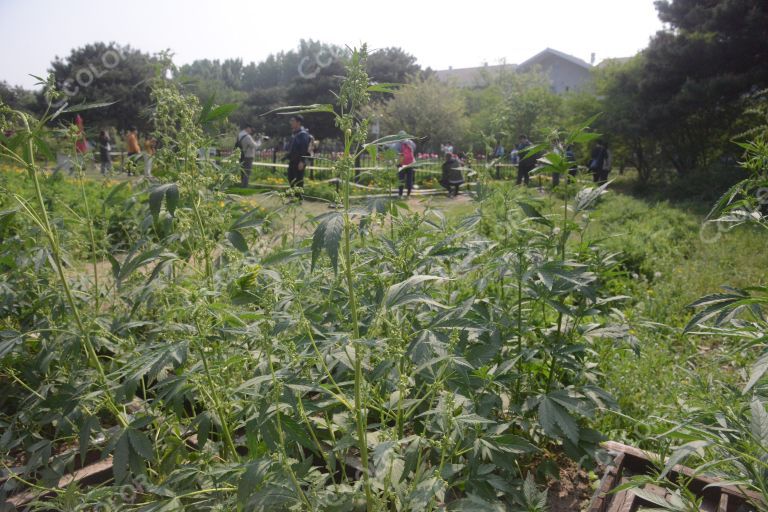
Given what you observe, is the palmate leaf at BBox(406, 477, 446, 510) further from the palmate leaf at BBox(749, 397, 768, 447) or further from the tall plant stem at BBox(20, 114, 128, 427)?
the tall plant stem at BBox(20, 114, 128, 427)

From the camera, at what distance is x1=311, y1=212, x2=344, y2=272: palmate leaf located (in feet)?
3.67

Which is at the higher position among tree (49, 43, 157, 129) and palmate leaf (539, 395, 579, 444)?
tree (49, 43, 157, 129)

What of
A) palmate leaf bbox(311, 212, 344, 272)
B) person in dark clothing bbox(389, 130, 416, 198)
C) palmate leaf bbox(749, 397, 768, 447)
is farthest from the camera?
person in dark clothing bbox(389, 130, 416, 198)

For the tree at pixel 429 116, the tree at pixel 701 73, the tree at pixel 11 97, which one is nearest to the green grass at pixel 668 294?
the tree at pixel 11 97

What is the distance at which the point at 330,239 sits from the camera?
3.67 ft

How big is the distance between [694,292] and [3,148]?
5.02 meters

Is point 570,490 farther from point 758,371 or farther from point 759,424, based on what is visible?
point 758,371

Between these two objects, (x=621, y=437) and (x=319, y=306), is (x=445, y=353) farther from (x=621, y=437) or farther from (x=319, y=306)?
(x=621, y=437)

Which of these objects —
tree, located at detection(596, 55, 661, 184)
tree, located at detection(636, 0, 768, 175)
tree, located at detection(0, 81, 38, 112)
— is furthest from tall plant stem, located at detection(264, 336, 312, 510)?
tree, located at detection(596, 55, 661, 184)

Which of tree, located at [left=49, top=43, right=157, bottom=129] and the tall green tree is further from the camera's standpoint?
the tall green tree

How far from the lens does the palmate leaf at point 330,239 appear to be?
1117 millimetres

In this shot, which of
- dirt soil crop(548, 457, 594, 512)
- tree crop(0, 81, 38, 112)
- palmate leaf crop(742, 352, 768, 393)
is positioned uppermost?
tree crop(0, 81, 38, 112)

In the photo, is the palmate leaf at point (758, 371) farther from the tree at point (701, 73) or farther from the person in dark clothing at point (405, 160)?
the tree at point (701, 73)

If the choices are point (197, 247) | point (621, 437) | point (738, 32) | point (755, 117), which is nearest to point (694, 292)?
point (621, 437)
